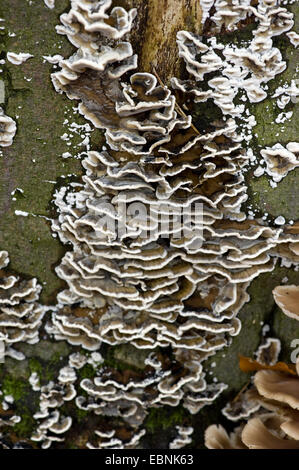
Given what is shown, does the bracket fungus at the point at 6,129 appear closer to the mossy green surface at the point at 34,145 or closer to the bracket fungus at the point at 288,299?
the mossy green surface at the point at 34,145

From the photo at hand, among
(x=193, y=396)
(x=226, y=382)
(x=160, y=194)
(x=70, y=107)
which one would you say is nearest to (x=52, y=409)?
(x=193, y=396)

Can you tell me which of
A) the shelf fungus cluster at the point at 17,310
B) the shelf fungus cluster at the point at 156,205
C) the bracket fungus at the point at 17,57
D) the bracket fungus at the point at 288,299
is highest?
the bracket fungus at the point at 17,57

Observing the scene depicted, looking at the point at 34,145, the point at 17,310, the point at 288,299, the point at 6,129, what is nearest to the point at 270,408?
the point at 288,299

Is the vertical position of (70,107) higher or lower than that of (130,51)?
lower

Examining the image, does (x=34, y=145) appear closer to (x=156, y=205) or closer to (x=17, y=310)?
(x=156, y=205)

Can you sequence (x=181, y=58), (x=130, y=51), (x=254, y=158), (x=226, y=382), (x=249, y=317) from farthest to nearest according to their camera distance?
(x=226, y=382) → (x=249, y=317) → (x=254, y=158) → (x=181, y=58) → (x=130, y=51)

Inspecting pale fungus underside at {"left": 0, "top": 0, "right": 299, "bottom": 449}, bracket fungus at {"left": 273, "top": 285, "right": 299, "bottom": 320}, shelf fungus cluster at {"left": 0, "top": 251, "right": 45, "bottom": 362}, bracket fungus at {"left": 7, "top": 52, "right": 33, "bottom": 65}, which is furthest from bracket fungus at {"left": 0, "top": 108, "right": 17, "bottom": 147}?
bracket fungus at {"left": 273, "top": 285, "right": 299, "bottom": 320}

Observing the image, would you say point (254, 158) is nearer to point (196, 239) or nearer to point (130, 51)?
point (196, 239)

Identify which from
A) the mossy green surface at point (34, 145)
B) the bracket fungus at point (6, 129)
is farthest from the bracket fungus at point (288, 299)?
the bracket fungus at point (6, 129)
